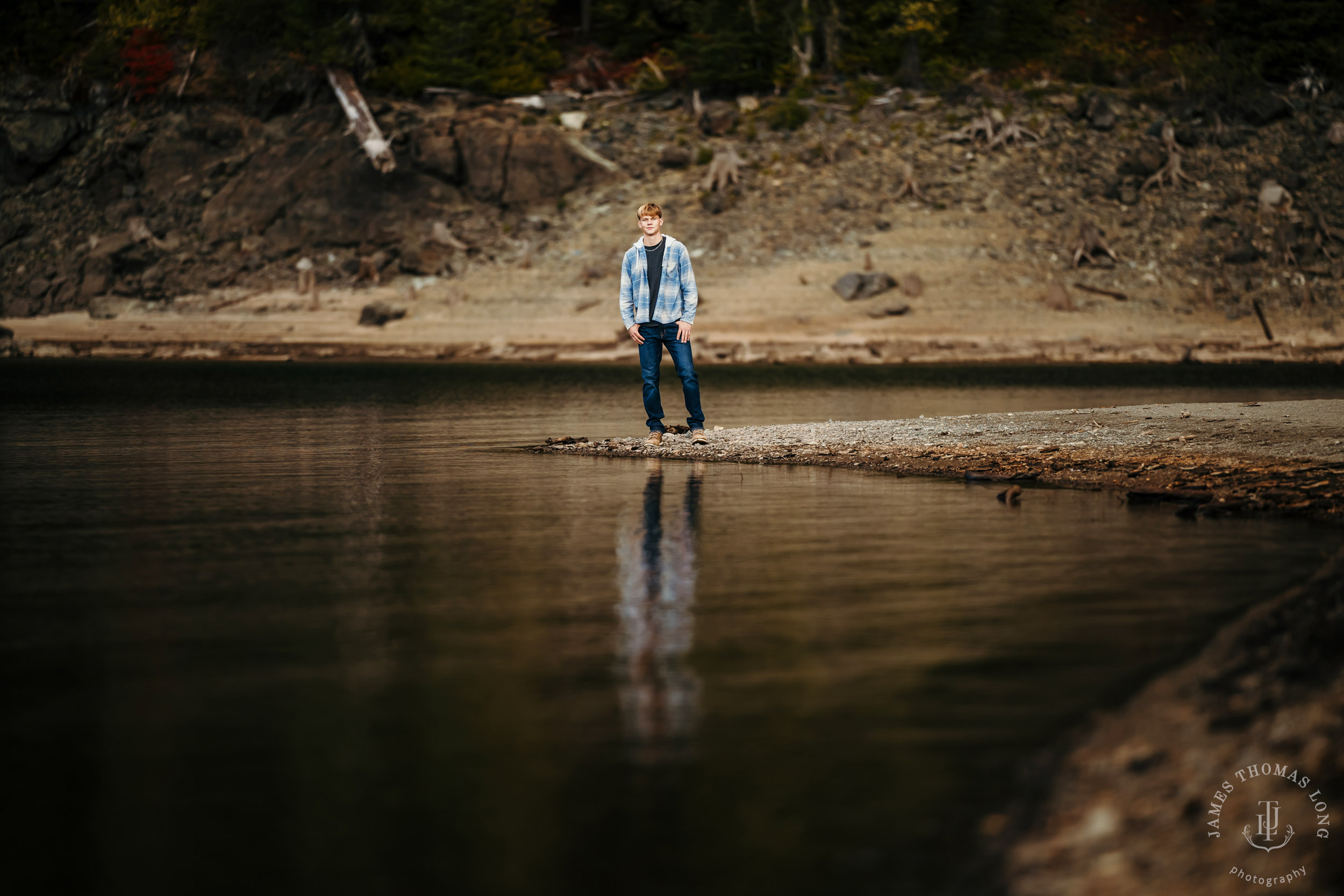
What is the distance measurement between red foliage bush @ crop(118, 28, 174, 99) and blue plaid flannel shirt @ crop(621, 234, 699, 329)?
168 feet

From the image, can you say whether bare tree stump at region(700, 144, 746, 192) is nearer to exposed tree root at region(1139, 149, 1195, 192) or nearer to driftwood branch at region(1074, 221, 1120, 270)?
driftwood branch at region(1074, 221, 1120, 270)

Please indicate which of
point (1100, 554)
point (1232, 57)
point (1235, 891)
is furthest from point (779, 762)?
point (1232, 57)

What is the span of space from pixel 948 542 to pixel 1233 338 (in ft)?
121

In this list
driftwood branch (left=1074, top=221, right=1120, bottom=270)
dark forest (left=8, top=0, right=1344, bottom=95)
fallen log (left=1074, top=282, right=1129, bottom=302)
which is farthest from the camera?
dark forest (left=8, top=0, right=1344, bottom=95)

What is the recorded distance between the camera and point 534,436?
15.4 meters

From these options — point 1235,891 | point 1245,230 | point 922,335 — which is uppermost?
point 1245,230

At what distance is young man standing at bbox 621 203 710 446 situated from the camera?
13.2 metres

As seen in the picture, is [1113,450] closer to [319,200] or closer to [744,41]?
[319,200]

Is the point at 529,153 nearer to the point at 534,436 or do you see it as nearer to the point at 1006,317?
the point at 1006,317

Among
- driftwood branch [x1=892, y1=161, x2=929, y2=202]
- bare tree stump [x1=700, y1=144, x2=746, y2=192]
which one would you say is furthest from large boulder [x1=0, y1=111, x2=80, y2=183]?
driftwood branch [x1=892, y1=161, x2=929, y2=202]

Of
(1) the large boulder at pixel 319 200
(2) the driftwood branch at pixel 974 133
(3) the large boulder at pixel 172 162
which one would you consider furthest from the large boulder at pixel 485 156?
(2) the driftwood branch at pixel 974 133

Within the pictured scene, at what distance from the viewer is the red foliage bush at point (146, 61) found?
5706 cm

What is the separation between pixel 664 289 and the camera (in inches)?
520

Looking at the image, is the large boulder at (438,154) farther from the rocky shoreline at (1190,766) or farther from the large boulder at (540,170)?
the rocky shoreline at (1190,766)
